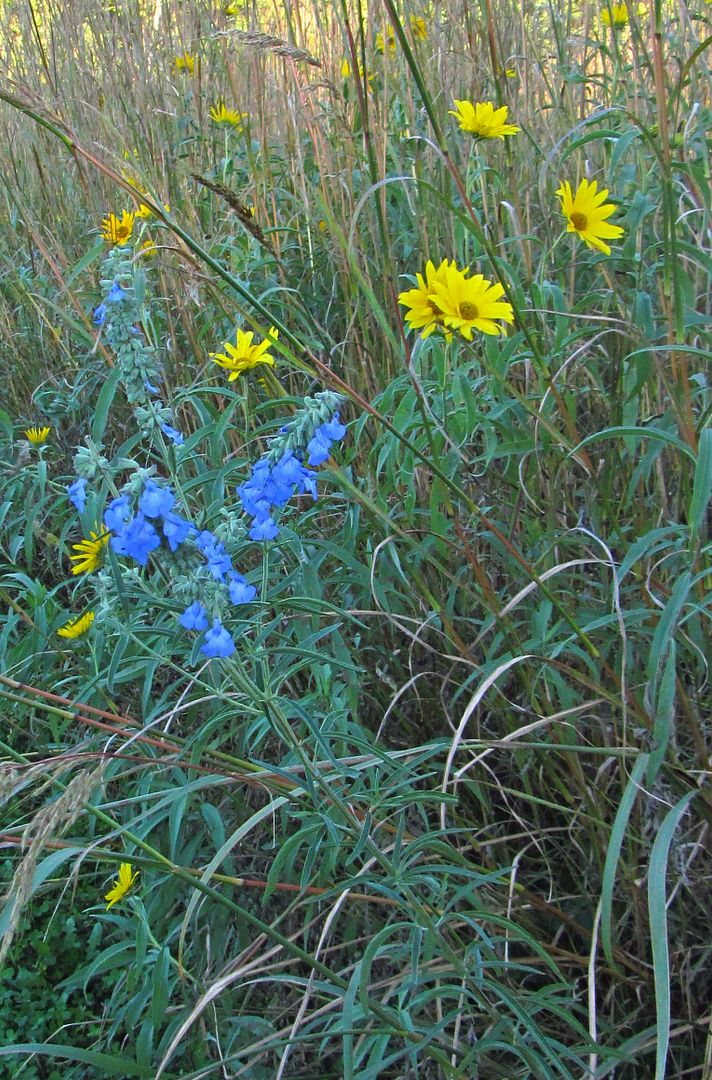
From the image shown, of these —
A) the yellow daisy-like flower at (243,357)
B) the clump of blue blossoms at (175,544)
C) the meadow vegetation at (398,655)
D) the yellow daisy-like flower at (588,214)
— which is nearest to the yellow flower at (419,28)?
the meadow vegetation at (398,655)

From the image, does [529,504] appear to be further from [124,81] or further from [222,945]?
[124,81]

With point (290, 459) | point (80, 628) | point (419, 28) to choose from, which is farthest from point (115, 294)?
point (419, 28)

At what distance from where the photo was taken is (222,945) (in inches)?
51.7

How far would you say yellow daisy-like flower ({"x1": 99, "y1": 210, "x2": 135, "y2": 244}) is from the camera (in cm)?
199

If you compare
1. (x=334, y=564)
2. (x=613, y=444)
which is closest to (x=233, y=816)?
(x=334, y=564)

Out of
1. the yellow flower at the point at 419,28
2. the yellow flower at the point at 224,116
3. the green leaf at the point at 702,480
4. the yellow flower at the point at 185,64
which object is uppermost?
the yellow flower at the point at 185,64

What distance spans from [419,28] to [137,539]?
1.68 m

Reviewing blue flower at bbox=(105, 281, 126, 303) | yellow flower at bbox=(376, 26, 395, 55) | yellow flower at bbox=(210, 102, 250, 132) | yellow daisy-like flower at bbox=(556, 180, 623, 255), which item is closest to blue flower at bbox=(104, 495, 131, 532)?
blue flower at bbox=(105, 281, 126, 303)

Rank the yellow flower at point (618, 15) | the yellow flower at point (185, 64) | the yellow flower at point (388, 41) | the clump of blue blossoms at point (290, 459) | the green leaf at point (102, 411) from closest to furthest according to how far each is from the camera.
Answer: the clump of blue blossoms at point (290, 459) < the green leaf at point (102, 411) < the yellow flower at point (388, 41) < the yellow flower at point (618, 15) < the yellow flower at point (185, 64)

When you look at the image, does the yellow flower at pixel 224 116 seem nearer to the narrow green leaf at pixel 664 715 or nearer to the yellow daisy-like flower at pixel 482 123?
the yellow daisy-like flower at pixel 482 123

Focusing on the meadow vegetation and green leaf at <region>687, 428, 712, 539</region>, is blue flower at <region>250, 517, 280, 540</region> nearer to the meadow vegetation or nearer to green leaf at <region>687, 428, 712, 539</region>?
the meadow vegetation

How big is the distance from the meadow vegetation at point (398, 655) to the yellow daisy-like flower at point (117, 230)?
67 millimetres

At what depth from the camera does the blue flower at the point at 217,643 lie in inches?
35.3

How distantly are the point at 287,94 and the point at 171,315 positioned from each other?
1.95 feet
